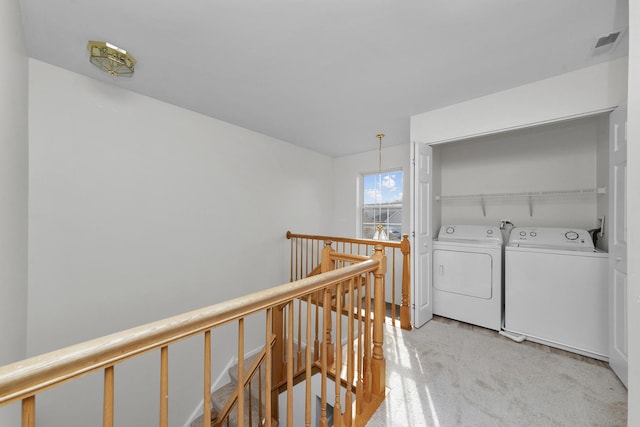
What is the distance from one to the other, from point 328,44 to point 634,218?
1.89 metres

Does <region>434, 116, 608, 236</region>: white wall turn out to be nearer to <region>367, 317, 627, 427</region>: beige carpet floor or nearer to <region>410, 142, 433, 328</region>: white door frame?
<region>410, 142, 433, 328</region>: white door frame

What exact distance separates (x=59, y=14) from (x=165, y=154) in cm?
125

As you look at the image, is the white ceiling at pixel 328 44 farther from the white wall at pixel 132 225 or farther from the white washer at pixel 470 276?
the white washer at pixel 470 276

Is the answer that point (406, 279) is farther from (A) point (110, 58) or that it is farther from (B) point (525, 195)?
(A) point (110, 58)

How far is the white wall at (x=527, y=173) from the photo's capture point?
2609mm

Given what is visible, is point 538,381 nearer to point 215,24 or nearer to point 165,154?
point 215,24

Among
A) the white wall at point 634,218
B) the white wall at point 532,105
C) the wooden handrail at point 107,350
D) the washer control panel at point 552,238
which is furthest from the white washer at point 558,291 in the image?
the wooden handrail at point 107,350

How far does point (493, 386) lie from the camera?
1772mm

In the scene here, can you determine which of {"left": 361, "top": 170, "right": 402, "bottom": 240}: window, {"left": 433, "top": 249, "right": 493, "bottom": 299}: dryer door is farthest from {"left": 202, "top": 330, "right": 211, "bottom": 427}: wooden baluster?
{"left": 361, "top": 170, "right": 402, "bottom": 240}: window

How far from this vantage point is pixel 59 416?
2021mm

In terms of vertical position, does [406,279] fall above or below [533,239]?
below

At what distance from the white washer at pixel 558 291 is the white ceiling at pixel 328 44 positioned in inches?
61.9

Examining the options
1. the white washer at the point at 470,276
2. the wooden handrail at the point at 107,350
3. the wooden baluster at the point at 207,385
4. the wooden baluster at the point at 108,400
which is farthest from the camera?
the white washer at the point at 470,276

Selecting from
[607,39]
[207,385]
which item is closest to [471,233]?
[607,39]
